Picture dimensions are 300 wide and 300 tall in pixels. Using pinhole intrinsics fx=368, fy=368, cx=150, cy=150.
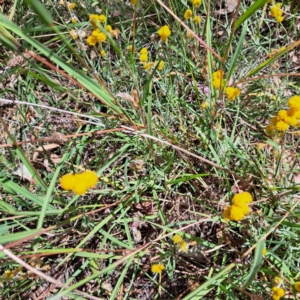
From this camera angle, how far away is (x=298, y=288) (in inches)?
42.1

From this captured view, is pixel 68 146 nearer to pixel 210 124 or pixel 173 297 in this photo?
pixel 210 124

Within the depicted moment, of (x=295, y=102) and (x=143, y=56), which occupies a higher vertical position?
(x=143, y=56)

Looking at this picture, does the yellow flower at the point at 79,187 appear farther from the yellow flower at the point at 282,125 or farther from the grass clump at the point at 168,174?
the yellow flower at the point at 282,125

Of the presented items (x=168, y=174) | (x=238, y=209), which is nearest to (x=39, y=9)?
(x=238, y=209)

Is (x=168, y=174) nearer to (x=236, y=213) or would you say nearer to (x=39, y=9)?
(x=236, y=213)

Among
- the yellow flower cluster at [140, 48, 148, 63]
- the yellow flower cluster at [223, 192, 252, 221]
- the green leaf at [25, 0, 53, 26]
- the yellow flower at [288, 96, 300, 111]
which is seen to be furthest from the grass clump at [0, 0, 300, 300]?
the green leaf at [25, 0, 53, 26]

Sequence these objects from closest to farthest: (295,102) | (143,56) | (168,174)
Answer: (295,102) < (143,56) < (168,174)

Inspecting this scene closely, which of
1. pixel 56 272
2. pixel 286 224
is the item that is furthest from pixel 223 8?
pixel 56 272

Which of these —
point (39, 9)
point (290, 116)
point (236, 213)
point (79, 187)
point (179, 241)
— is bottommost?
point (179, 241)

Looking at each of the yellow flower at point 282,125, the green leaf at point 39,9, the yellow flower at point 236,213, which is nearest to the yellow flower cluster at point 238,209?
the yellow flower at point 236,213

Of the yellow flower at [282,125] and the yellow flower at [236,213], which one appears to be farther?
the yellow flower at [282,125]

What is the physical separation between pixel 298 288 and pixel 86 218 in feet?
2.46

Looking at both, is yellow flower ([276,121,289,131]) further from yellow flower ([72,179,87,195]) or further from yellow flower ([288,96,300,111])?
yellow flower ([72,179,87,195])

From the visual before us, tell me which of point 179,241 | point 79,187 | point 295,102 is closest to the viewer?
point 79,187
